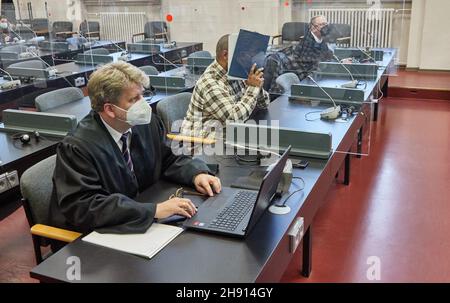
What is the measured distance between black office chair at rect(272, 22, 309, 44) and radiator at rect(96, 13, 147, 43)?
299cm

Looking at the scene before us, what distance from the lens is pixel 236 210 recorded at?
154 cm

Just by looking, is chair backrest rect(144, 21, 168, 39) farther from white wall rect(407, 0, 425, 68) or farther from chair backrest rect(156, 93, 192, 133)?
white wall rect(407, 0, 425, 68)

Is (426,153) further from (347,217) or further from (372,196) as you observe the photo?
(347,217)

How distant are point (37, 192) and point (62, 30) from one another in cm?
623

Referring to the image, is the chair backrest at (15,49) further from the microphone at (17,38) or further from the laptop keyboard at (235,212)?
the laptop keyboard at (235,212)

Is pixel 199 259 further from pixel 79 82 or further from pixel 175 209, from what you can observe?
pixel 79 82

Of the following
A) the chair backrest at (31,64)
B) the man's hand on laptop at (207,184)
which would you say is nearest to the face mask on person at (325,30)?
the man's hand on laptop at (207,184)

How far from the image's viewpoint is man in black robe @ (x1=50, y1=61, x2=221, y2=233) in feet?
4.67

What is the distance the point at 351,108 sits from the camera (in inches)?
117

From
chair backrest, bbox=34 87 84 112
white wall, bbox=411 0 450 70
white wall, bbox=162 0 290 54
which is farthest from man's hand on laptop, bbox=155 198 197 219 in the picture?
white wall, bbox=411 0 450 70

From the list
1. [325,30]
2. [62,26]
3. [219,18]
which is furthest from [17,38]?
[325,30]

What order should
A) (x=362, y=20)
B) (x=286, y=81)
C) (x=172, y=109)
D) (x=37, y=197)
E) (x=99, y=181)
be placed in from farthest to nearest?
(x=362, y=20), (x=286, y=81), (x=172, y=109), (x=37, y=197), (x=99, y=181)
